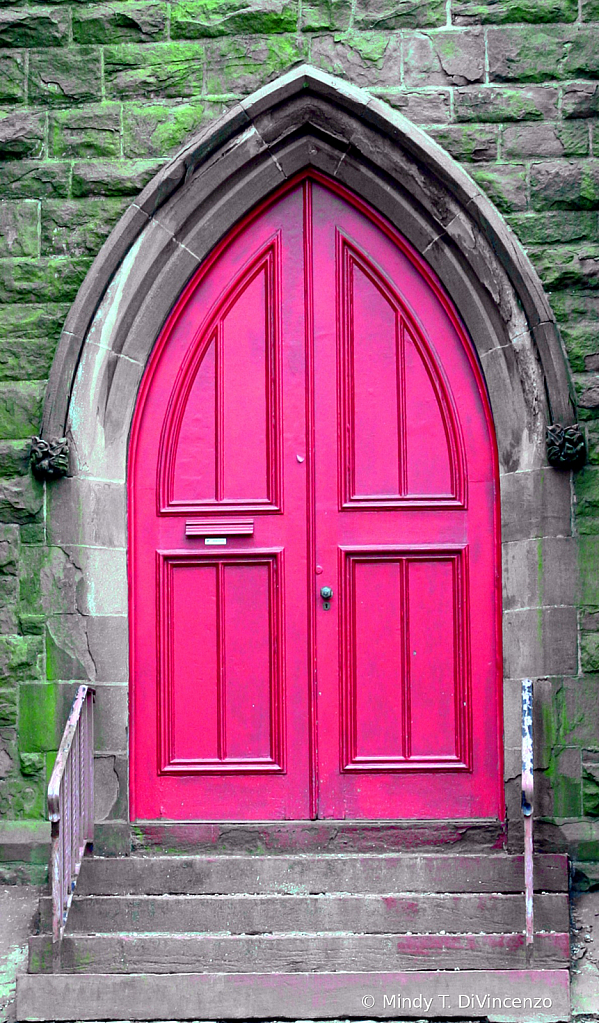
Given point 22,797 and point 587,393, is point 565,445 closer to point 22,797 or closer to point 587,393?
point 587,393

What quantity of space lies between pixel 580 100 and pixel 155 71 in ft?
6.82

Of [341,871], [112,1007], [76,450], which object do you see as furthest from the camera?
[76,450]

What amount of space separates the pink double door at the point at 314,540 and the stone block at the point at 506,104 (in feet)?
2.23

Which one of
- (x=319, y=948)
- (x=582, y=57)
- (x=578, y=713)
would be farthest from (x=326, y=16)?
(x=319, y=948)

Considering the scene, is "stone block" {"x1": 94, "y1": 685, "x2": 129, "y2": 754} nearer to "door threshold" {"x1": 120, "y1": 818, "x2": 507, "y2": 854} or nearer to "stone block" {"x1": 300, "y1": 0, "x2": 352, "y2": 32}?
"door threshold" {"x1": 120, "y1": 818, "x2": 507, "y2": 854}

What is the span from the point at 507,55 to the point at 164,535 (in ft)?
9.45

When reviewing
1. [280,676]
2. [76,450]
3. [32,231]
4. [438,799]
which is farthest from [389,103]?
[438,799]

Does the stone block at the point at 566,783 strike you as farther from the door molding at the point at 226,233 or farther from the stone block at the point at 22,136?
the stone block at the point at 22,136

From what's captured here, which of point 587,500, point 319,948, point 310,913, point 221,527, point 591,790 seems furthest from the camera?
point 221,527

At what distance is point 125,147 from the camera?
5246 mm

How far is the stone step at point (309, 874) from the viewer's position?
462 centimetres

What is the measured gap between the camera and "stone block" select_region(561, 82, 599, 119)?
516cm

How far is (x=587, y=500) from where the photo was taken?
4977 mm

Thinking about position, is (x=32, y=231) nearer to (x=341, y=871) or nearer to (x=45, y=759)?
(x=45, y=759)
